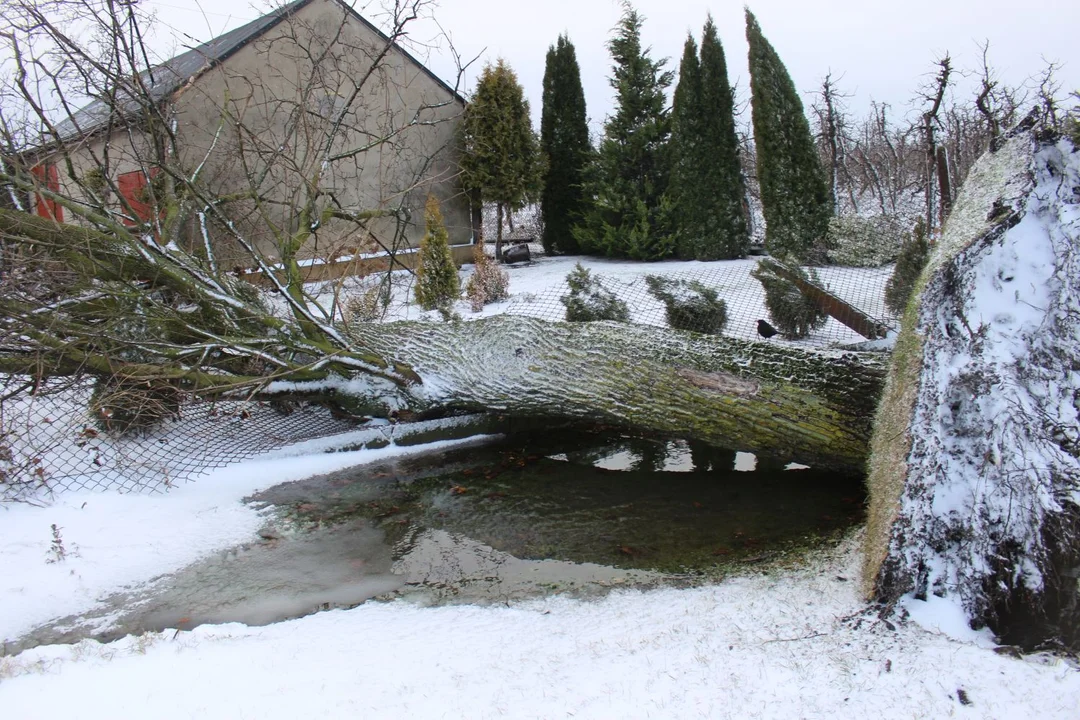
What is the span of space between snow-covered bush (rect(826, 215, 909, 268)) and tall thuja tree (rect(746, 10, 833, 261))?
589mm

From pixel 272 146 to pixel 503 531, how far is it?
533 cm

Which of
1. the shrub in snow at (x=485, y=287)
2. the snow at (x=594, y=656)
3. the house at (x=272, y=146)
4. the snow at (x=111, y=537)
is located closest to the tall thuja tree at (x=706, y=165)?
the house at (x=272, y=146)

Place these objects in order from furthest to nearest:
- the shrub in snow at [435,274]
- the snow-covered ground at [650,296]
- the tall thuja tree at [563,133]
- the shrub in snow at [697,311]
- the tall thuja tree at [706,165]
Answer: the tall thuja tree at [563,133], the tall thuja tree at [706,165], the shrub in snow at [435,274], the snow-covered ground at [650,296], the shrub in snow at [697,311]

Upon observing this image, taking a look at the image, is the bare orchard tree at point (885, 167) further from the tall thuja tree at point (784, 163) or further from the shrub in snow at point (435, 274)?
the shrub in snow at point (435, 274)

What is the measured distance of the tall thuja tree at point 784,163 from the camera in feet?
39.7

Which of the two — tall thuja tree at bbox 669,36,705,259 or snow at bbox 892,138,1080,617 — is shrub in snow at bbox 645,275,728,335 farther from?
tall thuja tree at bbox 669,36,705,259

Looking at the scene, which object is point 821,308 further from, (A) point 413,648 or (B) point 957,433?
(A) point 413,648

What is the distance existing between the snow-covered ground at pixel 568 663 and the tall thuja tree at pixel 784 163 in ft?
31.4

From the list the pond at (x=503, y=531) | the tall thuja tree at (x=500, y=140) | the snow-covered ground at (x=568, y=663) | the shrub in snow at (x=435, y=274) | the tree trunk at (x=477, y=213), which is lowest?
the pond at (x=503, y=531)

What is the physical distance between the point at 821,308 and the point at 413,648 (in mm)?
6204

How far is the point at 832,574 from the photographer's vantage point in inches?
133

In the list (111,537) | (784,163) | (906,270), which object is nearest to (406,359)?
(111,537)

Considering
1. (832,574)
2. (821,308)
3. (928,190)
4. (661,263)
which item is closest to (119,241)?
(832,574)

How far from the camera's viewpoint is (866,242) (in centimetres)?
1091
